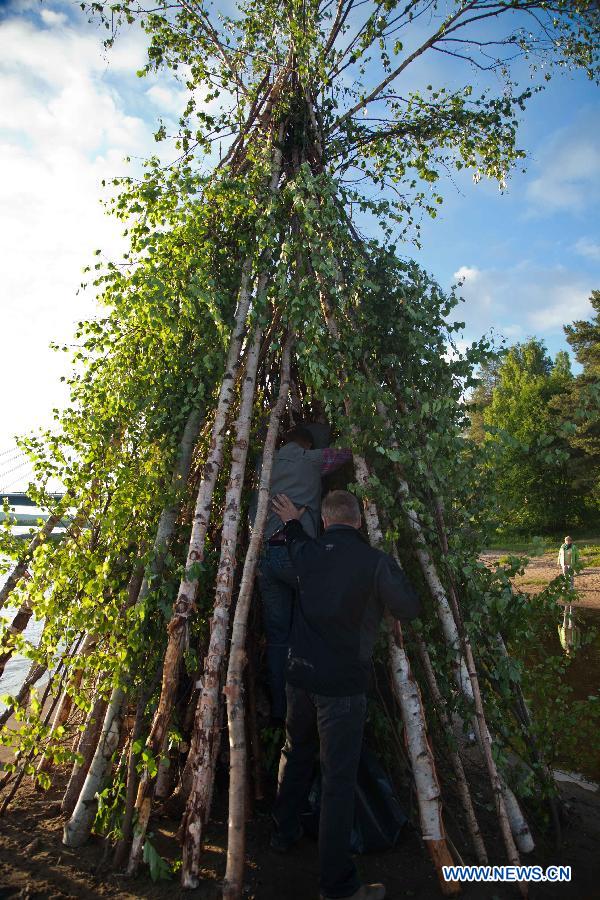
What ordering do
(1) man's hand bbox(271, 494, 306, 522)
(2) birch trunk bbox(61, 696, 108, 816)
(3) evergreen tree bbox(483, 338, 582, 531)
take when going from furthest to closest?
1. (3) evergreen tree bbox(483, 338, 582, 531)
2. (1) man's hand bbox(271, 494, 306, 522)
3. (2) birch trunk bbox(61, 696, 108, 816)

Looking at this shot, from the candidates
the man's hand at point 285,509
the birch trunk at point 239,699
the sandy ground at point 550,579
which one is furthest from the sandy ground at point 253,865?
the sandy ground at point 550,579

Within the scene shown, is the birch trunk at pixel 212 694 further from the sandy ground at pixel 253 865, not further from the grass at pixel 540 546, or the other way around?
the grass at pixel 540 546

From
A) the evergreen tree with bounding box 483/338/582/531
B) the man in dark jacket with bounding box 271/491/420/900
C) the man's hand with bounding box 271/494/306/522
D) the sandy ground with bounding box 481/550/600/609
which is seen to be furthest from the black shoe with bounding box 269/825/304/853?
the evergreen tree with bounding box 483/338/582/531

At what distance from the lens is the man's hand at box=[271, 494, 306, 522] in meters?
4.09

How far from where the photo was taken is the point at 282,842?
→ 338cm

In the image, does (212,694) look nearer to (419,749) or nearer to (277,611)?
(277,611)

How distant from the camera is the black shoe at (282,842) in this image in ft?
11.1

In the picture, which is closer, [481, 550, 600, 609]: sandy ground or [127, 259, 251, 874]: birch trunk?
[127, 259, 251, 874]: birch trunk

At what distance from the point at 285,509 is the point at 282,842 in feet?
6.93

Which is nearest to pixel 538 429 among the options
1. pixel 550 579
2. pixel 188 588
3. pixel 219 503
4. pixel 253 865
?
pixel 550 579

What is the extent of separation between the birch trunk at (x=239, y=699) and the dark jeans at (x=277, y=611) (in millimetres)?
227

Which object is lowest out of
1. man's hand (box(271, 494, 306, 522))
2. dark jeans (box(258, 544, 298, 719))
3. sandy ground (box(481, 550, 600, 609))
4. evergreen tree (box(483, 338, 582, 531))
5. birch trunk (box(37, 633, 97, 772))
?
birch trunk (box(37, 633, 97, 772))

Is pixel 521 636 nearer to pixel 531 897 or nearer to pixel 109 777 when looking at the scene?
pixel 531 897

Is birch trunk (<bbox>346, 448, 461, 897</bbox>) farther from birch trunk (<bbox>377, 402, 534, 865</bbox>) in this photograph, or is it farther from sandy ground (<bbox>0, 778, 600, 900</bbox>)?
birch trunk (<bbox>377, 402, 534, 865</bbox>)
